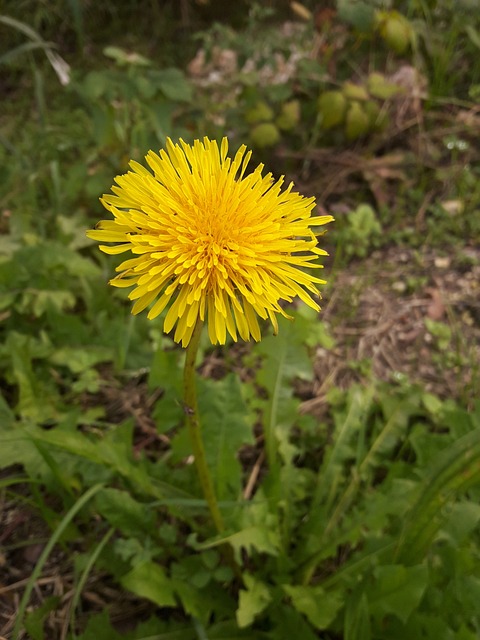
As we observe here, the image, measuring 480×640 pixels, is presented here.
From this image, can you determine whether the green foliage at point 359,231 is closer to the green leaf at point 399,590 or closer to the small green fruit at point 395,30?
the small green fruit at point 395,30

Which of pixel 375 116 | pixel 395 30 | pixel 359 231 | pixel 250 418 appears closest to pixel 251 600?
pixel 250 418

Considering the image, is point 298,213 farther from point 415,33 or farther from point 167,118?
point 415,33

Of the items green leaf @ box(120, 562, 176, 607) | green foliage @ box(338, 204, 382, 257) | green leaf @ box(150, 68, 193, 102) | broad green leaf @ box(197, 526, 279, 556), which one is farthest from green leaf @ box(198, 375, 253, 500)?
green leaf @ box(150, 68, 193, 102)

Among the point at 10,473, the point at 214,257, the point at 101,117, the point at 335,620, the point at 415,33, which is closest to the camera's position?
the point at 214,257

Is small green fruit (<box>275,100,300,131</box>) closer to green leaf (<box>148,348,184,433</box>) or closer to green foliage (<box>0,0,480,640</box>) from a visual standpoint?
green foliage (<box>0,0,480,640</box>)

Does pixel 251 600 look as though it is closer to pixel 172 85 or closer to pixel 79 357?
pixel 79 357

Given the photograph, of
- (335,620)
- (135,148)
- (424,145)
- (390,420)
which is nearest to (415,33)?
(424,145)

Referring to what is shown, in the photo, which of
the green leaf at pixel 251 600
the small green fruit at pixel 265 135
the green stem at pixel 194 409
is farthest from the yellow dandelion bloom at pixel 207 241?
the small green fruit at pixel 265 135
